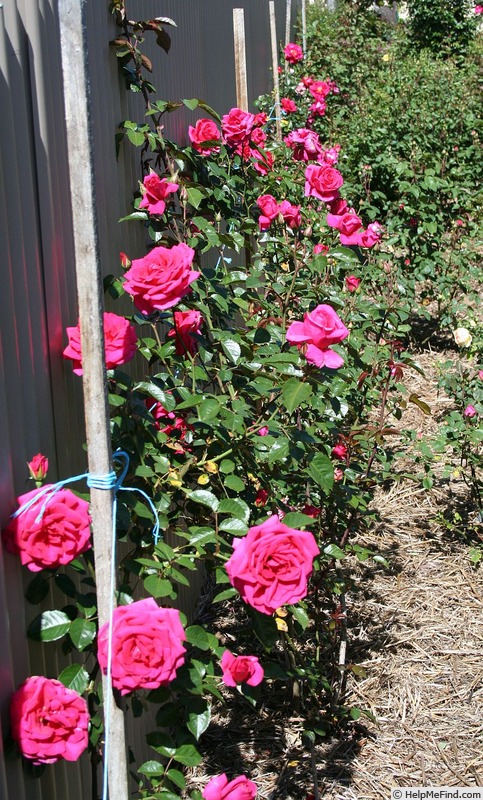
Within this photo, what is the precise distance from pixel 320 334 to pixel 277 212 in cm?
104

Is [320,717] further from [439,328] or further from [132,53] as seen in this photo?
[439,328]

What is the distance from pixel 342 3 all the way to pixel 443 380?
38.4 feet

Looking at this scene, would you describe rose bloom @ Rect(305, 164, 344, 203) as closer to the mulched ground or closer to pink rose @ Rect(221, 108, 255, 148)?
pink rose @ Rect(221, 108, 255, 148)

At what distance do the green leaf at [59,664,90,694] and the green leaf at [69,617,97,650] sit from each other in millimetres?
39

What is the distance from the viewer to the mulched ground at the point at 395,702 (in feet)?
7.97

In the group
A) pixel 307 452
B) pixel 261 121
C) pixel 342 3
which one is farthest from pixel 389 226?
pixel 342 3

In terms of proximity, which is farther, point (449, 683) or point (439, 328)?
point (439, 328)

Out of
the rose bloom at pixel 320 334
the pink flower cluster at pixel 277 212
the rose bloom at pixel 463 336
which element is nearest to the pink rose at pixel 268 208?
the pink flower cluster at pixel 277 212

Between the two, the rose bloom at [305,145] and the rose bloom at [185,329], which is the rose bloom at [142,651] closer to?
the rose bloom at [185,329]

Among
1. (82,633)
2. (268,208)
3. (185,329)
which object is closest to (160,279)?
(185,329)

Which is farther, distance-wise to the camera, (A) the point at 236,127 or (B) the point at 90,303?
(A) the point at 236,127

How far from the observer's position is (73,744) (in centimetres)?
132

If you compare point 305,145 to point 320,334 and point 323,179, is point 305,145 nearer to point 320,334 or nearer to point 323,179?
point 323,179

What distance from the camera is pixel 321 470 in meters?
1.85
